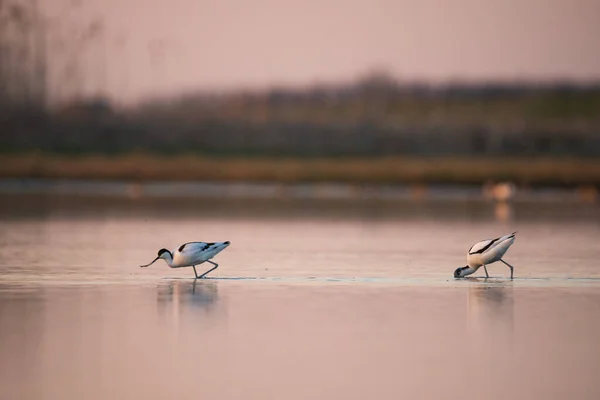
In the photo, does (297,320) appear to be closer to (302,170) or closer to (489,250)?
(489,250)

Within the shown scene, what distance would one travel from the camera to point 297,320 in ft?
47.0

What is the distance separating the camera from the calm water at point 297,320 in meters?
10.9

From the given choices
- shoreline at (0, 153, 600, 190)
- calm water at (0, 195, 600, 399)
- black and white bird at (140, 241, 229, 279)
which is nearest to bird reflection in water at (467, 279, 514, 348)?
calm water at (0, 195, 600, 399)

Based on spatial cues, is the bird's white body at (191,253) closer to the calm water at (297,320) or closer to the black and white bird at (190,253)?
the black and white bird at (190,253)

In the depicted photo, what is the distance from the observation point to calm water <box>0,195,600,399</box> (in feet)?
35.7

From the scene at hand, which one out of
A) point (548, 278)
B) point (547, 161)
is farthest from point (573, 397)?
point (547, 161)

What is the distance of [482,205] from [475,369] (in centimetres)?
3911

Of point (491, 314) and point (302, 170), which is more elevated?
point (302, 170)

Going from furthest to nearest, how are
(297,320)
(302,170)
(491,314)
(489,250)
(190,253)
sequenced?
1. (302,170)
2. (489,250)
3. (190,253)
4. (491,314)
5. (297,320)

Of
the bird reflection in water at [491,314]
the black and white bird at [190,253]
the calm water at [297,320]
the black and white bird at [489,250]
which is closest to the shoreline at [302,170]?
the calm water at [297,320]

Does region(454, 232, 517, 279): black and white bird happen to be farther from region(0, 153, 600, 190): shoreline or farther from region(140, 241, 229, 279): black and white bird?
region(0, 153, 600, 190): shoreline

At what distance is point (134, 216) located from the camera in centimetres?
3812

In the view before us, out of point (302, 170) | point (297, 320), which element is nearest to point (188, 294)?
point (297, 320)

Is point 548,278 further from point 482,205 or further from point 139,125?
point 139,125
